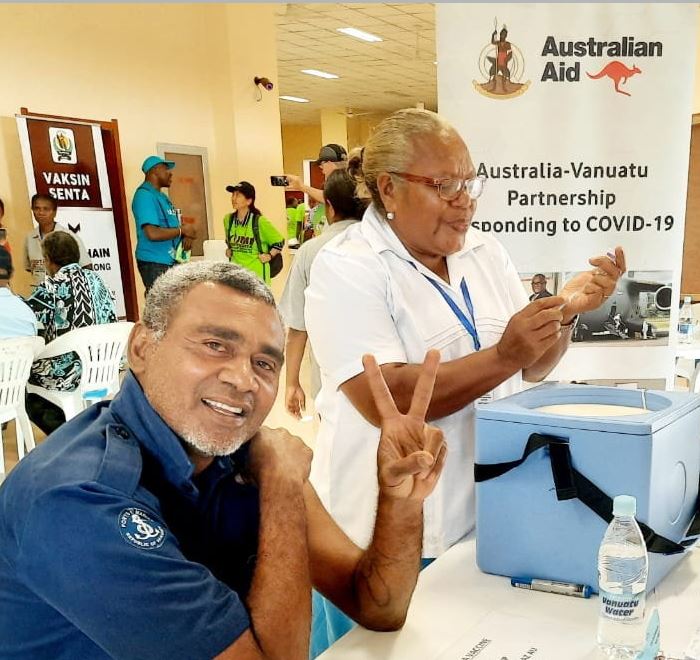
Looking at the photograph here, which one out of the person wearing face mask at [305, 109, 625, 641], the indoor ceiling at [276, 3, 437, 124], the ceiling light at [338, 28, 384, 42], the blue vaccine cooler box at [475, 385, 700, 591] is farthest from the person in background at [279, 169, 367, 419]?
the ceiling light at [338, 28, 384, 42]

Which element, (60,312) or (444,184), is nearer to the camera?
(444,184)

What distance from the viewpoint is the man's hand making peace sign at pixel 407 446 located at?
105cm

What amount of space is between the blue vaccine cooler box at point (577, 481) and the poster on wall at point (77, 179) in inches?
192

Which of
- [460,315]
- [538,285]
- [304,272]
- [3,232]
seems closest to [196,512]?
[460,315]

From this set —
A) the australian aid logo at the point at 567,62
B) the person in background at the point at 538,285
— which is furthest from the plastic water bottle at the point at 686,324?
the australian aid logo at the point at 567,62

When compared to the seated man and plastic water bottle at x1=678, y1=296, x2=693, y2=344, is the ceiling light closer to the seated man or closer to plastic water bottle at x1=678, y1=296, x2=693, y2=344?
plastic water bottle at x1=678, y1=296, x2=693, y2=344

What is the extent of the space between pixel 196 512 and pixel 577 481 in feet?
1.93

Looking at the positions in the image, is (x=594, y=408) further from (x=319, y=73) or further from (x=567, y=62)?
(x=319, y=73)

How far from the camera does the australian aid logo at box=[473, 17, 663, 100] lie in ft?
6.70

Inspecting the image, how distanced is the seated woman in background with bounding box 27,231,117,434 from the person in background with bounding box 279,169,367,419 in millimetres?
1456

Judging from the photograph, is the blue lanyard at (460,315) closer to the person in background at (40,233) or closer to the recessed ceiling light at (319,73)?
the person in background at (40,233)

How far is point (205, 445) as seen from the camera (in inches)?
41.2

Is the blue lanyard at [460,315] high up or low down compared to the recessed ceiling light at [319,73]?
down

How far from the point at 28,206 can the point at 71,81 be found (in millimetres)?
1143
